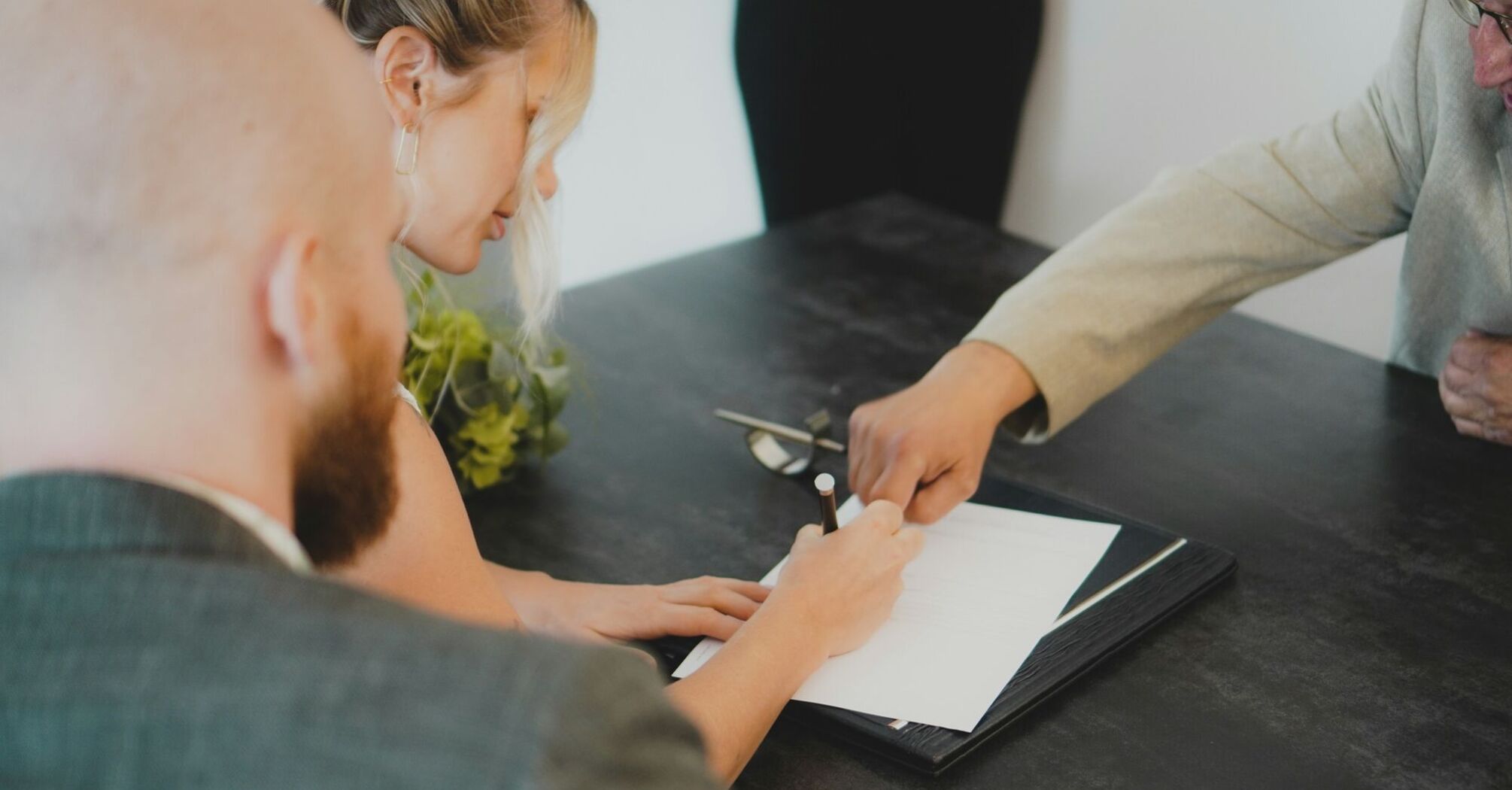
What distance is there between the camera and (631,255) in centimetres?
356

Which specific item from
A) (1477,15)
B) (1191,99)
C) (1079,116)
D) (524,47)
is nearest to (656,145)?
(1079,116)

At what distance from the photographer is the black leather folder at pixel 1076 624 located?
110cm

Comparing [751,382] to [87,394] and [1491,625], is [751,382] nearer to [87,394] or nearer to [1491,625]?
[1491,625]

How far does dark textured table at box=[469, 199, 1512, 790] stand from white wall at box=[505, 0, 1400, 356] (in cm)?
128

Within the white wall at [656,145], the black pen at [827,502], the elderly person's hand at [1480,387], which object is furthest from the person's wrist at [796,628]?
the white wall at [656,145]

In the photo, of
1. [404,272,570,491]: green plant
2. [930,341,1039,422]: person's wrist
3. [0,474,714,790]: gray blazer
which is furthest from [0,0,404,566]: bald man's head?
[930,341,1039,422]: person's wrist

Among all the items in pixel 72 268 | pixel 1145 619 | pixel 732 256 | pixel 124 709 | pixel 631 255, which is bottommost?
pixel 631 255

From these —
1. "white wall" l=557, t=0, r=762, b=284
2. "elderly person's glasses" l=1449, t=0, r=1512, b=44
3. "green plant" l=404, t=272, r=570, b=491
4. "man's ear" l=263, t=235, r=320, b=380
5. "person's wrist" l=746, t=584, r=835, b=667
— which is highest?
"elderly person's glasses" l=1449, t=0, r=1512, b=44

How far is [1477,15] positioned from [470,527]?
1.18 metres

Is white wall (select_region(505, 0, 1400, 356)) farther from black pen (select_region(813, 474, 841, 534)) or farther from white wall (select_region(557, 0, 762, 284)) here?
black pen (select_region(813, 474, 841, 534))

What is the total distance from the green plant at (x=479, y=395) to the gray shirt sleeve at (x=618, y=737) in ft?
2.88

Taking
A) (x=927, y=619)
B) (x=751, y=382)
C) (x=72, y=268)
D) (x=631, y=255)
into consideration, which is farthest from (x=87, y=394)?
(x=631, y=255)

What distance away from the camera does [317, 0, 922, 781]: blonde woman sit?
1180 millimetres

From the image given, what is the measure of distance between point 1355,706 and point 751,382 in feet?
2.75
